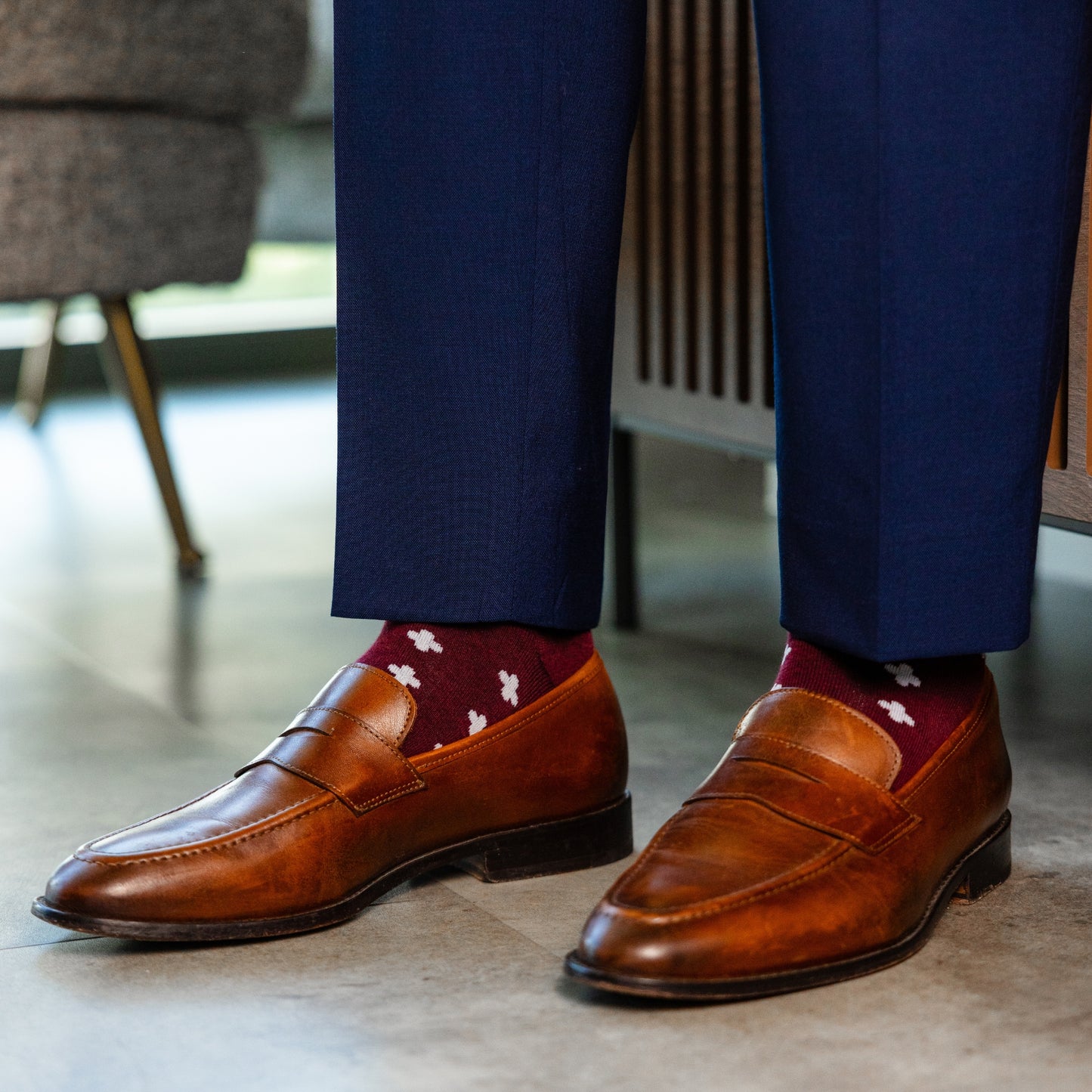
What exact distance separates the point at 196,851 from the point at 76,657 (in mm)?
625

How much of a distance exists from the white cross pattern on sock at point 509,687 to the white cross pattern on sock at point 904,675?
0.17m

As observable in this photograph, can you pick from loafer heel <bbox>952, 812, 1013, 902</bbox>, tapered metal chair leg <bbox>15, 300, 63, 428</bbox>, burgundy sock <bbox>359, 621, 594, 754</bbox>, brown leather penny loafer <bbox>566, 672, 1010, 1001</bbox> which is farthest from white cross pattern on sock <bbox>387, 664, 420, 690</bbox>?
tapered metal chair leg <bbox>15, 300, 63, 428</bbox>

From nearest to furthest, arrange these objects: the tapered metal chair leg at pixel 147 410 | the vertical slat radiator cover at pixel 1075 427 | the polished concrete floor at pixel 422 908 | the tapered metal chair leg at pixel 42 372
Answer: the polished concrete floor at pixel 422 908 < the vertical slat radiator cover at pixel 1075 427 < the tapered metal chair leg at pixel 147 410 < the tapered metal chair leg at pixel 42 372

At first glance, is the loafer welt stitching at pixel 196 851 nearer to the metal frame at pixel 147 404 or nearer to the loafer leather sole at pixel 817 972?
the loafer leather sole at pixel 817 972

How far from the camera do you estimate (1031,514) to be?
0.65m

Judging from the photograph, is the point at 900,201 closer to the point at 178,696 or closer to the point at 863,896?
the point at 863,896

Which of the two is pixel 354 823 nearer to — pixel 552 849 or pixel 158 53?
pixel 552 849

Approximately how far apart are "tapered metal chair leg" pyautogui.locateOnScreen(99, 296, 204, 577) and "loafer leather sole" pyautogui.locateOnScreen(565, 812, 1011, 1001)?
0.98m

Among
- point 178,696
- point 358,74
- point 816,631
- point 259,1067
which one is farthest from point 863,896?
point 178,696

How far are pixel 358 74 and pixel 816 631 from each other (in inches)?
12.1

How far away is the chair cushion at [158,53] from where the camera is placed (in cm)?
135

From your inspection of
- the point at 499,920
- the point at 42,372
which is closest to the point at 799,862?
the point at 499,920

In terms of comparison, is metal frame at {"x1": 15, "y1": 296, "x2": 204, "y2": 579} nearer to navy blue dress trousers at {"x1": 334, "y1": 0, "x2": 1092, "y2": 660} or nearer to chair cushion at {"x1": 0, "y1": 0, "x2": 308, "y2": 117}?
chair cushion at {"x1": 0, "y1": 0, "x2": 308, "y2": 117}

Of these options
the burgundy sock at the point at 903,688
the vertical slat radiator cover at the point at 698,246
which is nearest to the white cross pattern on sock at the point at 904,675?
the burgundy sock at the point at 903,688
